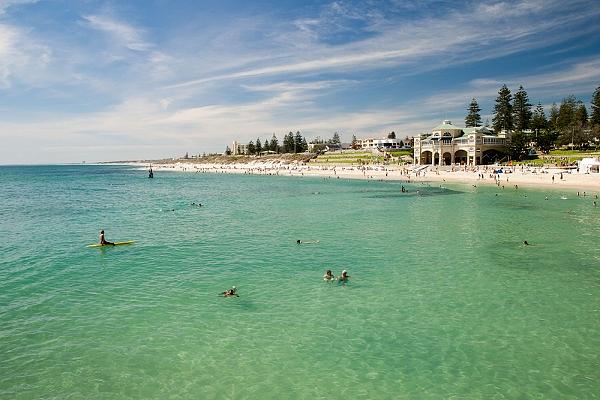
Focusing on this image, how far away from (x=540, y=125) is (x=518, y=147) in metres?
20.5

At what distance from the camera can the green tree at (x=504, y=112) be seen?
10912 cm

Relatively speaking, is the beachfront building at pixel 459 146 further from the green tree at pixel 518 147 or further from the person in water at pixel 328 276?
the person in water at pixel 328 276

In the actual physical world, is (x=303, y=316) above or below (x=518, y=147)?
below

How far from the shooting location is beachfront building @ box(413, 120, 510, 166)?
321 feet

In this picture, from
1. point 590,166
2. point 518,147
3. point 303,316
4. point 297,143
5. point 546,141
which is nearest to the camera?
point 303,316

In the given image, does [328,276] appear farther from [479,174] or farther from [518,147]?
[518,147]

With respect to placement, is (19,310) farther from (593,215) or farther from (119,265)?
(593,215)

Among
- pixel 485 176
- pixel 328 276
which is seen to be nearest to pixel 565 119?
pixel 485 176

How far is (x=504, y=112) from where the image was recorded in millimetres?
109500

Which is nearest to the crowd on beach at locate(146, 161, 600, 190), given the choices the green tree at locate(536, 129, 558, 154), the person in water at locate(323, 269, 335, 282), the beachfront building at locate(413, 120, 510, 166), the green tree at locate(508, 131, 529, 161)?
the beachfront building at locate(413, 120, 510, 166)

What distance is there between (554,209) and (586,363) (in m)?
35.1

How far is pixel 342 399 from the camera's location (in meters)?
9.77

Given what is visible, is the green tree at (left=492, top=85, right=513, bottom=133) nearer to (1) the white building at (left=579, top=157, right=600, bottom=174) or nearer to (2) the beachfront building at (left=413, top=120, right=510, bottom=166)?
(2) the beachfront building at (left=413, top=120, right=510, bottom=166)

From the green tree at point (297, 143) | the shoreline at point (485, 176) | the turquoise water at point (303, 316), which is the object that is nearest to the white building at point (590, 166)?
the shoreline at point (485, 176)
